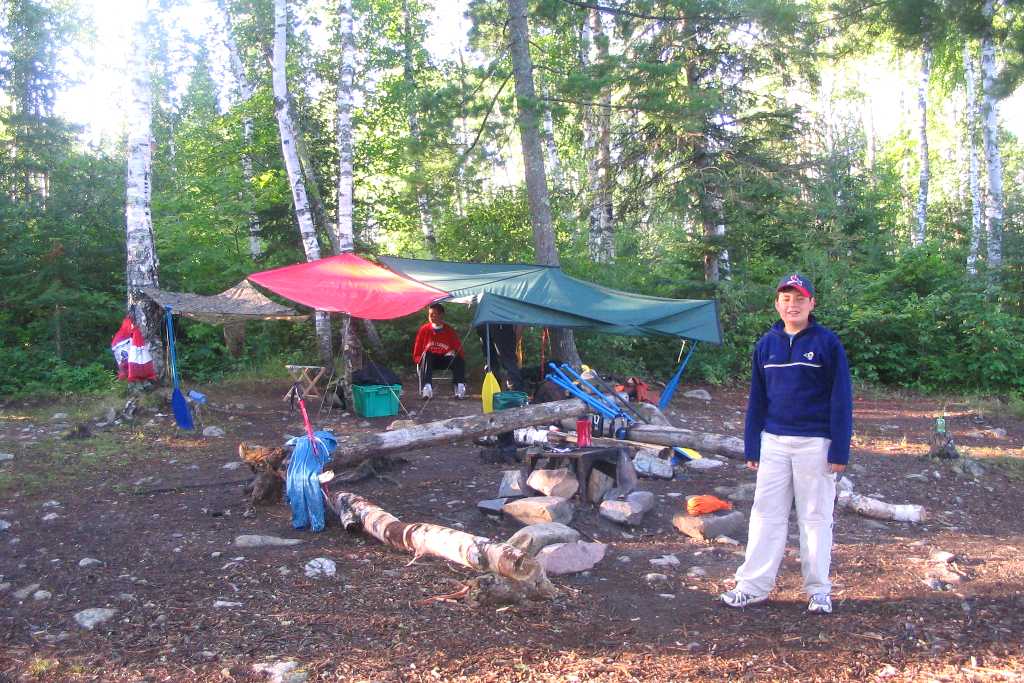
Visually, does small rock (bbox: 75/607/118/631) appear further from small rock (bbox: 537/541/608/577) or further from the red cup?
the red cup

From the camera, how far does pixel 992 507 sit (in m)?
6.11

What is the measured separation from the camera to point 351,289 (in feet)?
27.6

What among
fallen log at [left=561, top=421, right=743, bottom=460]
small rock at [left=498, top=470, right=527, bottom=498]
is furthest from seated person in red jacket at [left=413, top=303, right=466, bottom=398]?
small rock at [left=498, top=470, right=527, bottom=498]

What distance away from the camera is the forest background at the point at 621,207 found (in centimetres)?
1205

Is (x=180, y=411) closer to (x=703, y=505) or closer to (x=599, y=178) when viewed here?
(x=703, y=505)

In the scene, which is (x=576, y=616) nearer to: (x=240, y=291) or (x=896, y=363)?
(x=240, y=291)

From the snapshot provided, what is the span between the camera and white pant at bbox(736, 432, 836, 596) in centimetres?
358

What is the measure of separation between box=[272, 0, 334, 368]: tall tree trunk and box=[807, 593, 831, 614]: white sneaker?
378 inches

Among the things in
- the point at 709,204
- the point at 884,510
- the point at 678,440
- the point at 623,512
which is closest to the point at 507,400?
the point at 678,440

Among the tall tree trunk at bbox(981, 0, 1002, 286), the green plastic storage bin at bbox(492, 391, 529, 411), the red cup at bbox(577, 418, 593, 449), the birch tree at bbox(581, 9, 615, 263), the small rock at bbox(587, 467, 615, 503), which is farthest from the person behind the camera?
the birch tree at bbox(581, 9, 615, 263)

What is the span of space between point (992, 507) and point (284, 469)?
5690 mm

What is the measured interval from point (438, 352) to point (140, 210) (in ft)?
14.3

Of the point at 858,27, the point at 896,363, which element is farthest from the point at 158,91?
the point at 896,363

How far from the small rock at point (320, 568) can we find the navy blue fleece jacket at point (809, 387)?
2510 mm
